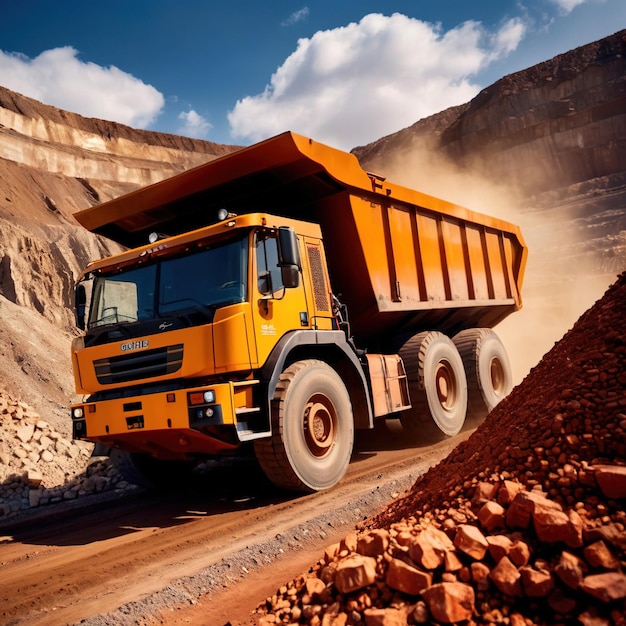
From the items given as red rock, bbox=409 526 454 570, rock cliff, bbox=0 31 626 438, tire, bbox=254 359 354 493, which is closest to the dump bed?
tire, bbox=254 359 354 493

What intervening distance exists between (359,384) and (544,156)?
42.8 meters

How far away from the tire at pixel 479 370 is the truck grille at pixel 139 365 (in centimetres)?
552

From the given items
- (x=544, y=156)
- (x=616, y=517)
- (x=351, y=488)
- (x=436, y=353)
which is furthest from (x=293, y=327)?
(x=544, y=156)

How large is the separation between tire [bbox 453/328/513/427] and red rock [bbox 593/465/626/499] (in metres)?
6.52

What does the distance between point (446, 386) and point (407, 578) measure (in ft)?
20.8

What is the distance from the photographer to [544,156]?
43.3m

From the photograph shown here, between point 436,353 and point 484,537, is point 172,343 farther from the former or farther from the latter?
point 436,353

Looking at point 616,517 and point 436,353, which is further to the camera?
point 436,353

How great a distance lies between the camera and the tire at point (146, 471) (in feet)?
22.1

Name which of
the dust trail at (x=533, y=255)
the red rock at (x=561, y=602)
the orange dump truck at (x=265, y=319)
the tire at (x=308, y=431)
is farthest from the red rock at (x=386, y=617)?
the dust trail at (x=533, y=255)

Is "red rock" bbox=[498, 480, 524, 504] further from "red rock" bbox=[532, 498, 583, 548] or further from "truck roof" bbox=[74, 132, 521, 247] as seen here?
"truck roof" bbox=[74, 132, 521, 247]

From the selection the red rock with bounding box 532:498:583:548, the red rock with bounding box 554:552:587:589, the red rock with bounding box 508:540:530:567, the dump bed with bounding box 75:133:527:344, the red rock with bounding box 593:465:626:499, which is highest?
the dump bed with bounding box 75:133:527:344

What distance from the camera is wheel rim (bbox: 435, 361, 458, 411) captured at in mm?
8295

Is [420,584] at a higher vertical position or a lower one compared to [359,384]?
lower
